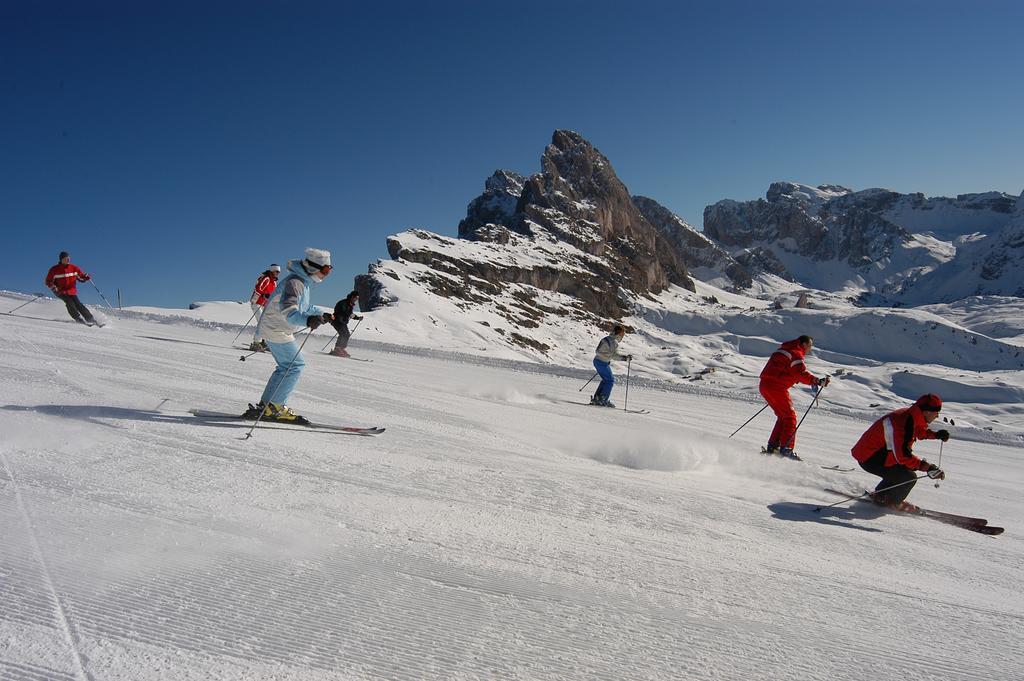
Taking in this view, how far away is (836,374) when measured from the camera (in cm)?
5106

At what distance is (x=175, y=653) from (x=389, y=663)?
0.79m

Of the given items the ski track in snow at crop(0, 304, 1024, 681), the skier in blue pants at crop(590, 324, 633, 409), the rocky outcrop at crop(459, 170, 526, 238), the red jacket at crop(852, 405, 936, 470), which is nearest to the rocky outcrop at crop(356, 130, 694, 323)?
the rocky outcrop at crop(459, 170, 526, 238)

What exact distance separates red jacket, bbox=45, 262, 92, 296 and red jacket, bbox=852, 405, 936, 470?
16.3 m

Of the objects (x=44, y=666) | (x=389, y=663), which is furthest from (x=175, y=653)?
(x=389, y=663)

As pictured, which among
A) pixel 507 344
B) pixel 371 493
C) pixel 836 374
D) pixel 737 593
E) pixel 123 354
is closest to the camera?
pixel 737 593

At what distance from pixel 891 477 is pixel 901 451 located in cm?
28

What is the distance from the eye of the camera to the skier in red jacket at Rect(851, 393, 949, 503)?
17.7ft

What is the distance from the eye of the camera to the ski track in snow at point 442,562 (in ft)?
7.49

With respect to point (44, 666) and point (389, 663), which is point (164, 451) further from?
point (389, 663)

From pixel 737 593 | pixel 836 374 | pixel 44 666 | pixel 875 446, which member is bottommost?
pixel 44 666

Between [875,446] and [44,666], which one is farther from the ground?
[875,446]

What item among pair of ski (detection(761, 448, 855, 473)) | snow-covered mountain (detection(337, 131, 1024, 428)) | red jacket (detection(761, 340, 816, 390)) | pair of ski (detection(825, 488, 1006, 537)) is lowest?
pair of ski (detection(825, 488, 1006, 537))

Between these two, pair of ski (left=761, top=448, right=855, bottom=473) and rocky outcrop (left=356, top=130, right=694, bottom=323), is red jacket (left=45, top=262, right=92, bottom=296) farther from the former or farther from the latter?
rocky outcrop (left=356, top=130, right=694, bottom=323)

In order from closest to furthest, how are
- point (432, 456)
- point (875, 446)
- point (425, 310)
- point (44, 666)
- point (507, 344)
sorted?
point (44, 666) → point (432, 456) → point (875, 446) → point (425, 310) → point (507, 344)
